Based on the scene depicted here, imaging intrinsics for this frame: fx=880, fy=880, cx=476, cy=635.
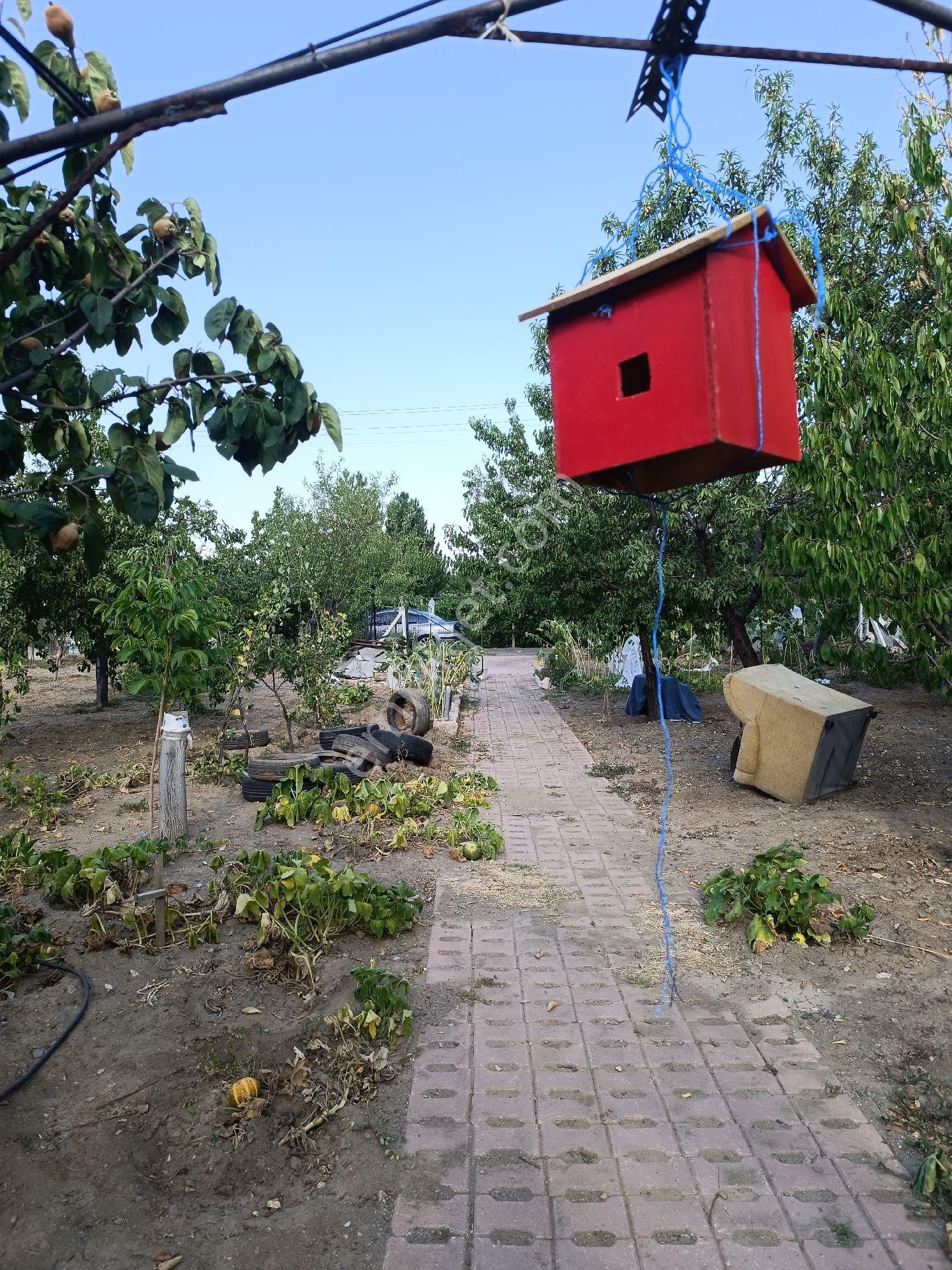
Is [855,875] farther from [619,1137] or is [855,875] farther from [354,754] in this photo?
[354,754]

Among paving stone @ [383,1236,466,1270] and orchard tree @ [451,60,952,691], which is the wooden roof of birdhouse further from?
paving stone @ [383,1236,466,1270]

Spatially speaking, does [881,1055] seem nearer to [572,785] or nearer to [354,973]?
[354,973]

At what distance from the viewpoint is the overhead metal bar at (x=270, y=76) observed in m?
2.04

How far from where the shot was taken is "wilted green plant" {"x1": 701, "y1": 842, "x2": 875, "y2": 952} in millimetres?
5098

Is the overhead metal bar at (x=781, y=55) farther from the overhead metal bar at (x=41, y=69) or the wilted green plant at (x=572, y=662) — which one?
the wilted green plant at (x=572, y=662)

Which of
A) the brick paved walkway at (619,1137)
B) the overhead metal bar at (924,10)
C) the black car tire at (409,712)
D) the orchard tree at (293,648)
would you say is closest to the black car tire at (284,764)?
the orchard tree at (293,648)

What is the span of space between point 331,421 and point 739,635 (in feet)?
32.3

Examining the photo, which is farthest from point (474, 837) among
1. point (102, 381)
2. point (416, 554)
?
point (416, 554)

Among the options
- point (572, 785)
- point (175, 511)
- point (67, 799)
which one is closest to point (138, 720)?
point (175, 511)

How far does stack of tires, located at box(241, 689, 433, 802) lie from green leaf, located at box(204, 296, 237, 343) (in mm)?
6568

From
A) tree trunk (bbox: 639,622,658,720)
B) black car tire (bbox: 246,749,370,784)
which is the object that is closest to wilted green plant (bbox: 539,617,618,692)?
tree trunk (bbox: 639,622,658,720)

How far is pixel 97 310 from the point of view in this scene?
276cm

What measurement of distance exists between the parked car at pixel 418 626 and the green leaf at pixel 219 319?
25.6 metres

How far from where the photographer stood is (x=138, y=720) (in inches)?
576
